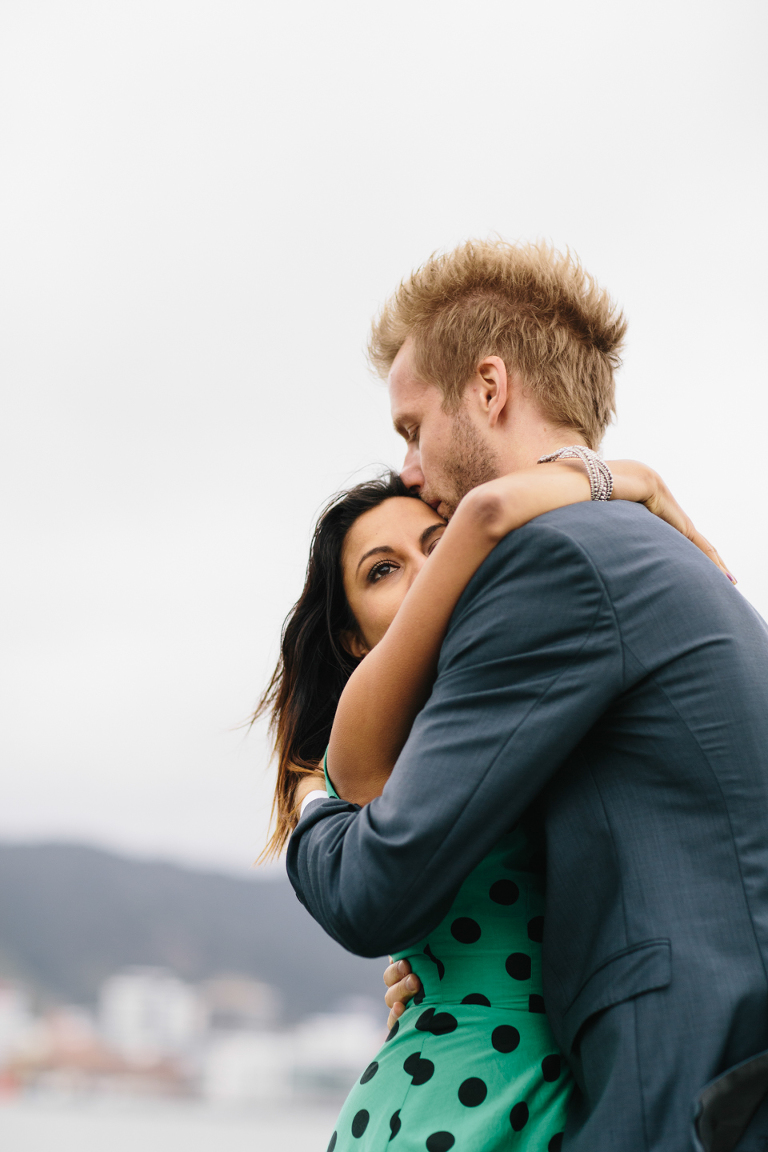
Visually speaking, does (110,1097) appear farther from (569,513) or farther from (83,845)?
(569,513)

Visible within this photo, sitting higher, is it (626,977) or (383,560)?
(383,560)

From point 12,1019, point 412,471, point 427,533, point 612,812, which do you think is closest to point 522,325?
point 412,471

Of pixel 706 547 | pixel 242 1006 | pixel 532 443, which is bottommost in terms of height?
pixel 242 1006

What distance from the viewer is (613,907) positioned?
0.91 metres

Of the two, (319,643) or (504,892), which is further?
(319,643)

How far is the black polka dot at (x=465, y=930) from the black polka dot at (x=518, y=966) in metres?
0.04

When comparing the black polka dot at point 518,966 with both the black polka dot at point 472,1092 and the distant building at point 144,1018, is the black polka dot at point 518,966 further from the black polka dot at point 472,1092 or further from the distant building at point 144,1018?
the distant building at point 144,1018

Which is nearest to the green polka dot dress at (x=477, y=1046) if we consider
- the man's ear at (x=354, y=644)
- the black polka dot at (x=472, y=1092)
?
the black polka dot at (x=472, y=1092)

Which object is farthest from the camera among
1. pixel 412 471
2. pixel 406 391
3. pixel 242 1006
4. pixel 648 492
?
pixel 242 1006

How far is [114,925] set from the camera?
4369cm

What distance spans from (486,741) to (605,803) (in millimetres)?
140

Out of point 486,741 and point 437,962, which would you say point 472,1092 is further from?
point 486,741

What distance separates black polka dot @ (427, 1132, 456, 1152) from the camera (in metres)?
0.95

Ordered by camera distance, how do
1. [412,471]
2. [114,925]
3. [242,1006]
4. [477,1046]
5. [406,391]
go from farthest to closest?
[114,925]
[242,1006]
[412,471]
[406,391]
[477,1046]
